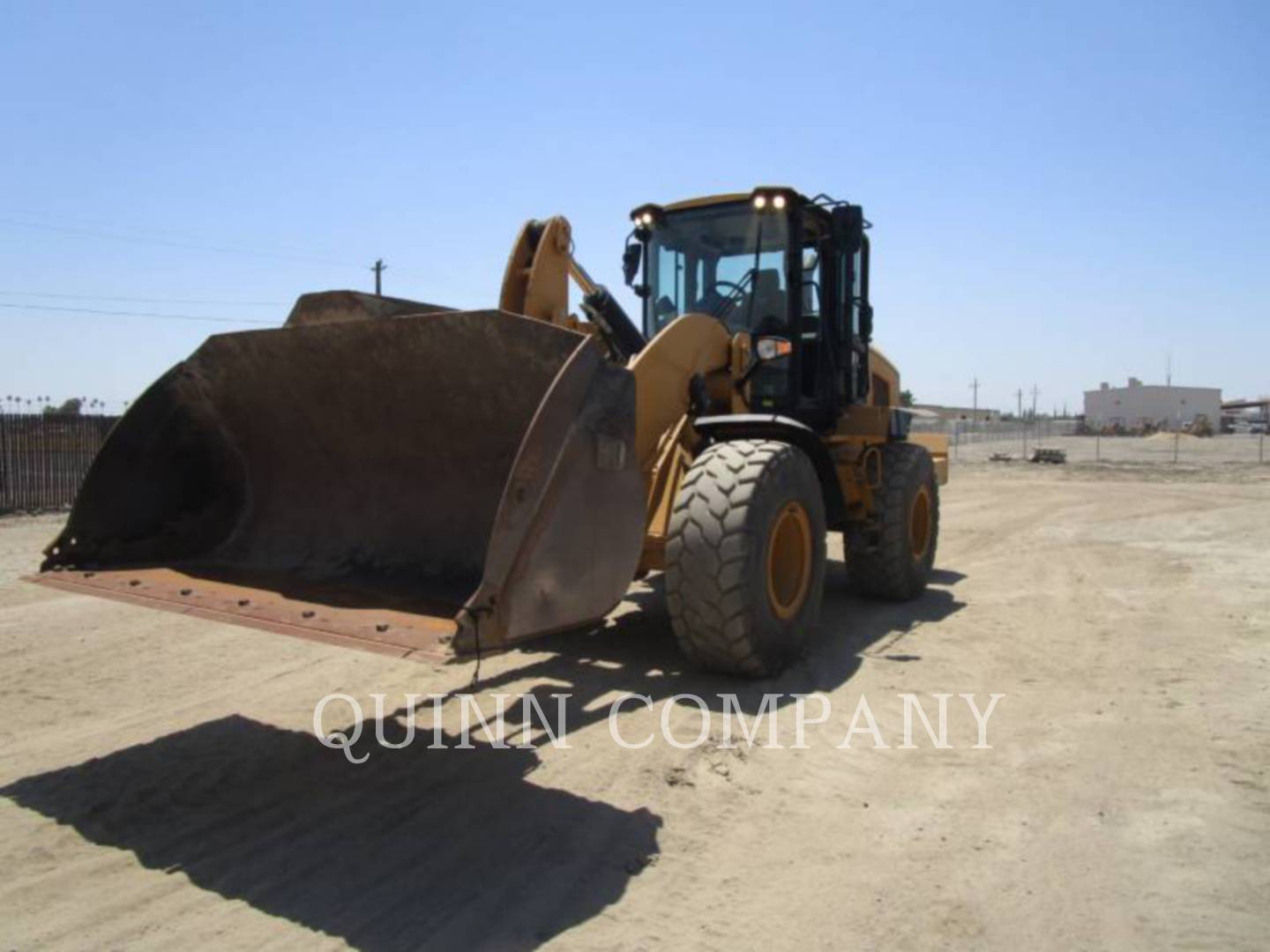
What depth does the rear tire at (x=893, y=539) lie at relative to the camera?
24.8 feet

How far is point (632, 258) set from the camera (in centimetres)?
709

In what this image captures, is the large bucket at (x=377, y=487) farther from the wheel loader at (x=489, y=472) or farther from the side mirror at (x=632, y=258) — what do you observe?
the side mirror at (x=632, y=258)

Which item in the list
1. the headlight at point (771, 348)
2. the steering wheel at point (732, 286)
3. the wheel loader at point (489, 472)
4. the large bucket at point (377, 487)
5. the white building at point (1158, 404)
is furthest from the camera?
the white building at point (1158, 404)

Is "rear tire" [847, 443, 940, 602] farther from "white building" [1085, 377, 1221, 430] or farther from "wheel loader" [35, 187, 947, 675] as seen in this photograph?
"white building" [1085, 377, 1221, 430]

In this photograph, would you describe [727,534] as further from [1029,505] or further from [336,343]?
[1029,505]

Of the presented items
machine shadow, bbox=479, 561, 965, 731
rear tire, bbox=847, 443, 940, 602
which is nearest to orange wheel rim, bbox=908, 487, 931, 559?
rear tire, bbox=847, 443, 940, 602

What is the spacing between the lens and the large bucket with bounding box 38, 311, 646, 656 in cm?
353

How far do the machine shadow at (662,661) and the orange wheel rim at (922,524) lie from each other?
0.77 m

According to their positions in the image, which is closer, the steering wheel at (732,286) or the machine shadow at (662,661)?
the machine shadow at (662,661)

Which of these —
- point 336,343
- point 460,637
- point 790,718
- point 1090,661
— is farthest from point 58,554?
point 1090,661

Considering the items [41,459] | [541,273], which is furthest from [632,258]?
[41,459]

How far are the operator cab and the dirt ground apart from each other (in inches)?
73.2

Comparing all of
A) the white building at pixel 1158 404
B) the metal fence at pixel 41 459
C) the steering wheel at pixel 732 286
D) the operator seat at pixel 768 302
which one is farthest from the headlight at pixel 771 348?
the white building at pixel 1158 404

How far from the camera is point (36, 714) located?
4.88 m
